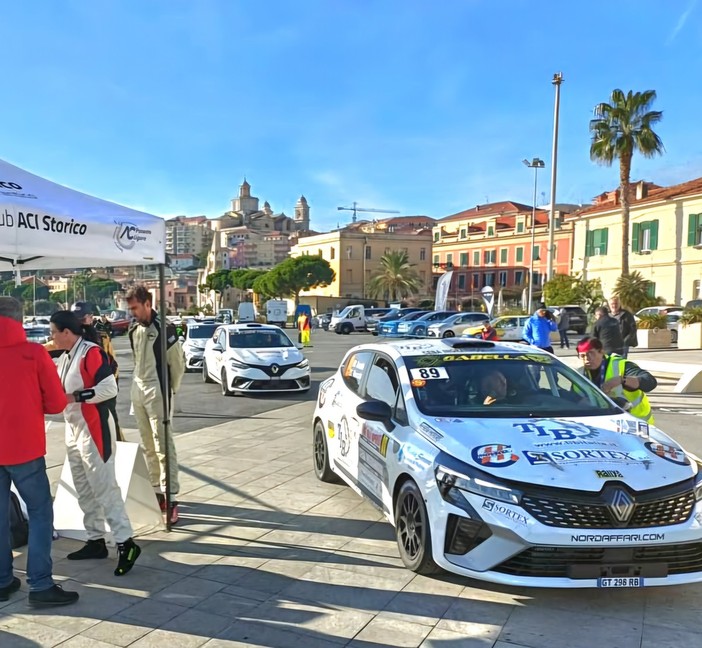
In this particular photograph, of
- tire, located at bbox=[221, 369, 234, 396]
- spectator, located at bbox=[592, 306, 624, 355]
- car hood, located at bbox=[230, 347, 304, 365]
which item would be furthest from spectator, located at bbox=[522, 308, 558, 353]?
tire, located at bbox=[221, 369, 234, 396]

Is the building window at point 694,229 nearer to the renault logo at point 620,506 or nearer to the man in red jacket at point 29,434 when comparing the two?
the renault logo at point 620,506

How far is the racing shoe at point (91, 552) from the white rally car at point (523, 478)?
1.98 metres

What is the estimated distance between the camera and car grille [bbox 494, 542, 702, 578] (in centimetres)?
350

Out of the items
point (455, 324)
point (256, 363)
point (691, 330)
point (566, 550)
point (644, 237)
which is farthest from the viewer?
point (644, 237)

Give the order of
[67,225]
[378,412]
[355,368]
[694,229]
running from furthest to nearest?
1. [694,229]
2. [355,368]
3. [378,412]
4. [67,225]

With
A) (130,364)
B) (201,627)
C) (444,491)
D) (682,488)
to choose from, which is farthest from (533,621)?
(130,364)

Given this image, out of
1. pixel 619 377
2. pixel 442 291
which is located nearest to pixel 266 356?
pixel 619 377

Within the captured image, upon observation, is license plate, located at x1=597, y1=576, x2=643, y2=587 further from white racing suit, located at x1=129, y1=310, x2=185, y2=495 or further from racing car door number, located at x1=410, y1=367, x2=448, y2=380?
white racing suit, located at x1=129, y1=310, x2=185, y2=495

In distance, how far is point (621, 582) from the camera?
11.5 ft

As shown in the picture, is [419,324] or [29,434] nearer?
[29,434]

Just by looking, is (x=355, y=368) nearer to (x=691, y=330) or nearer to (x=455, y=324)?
(x=691, y=330)

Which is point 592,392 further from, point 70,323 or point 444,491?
point 70,323

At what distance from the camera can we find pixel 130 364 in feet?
65.5

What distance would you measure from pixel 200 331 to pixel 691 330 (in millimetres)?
17295
